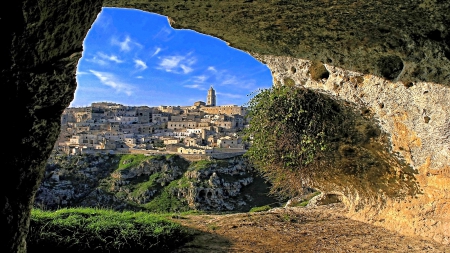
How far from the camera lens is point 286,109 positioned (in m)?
7.83

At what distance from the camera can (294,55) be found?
21.6 ft

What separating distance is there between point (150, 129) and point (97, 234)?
268 ft

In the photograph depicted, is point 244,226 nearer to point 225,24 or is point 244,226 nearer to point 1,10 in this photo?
point 225,24

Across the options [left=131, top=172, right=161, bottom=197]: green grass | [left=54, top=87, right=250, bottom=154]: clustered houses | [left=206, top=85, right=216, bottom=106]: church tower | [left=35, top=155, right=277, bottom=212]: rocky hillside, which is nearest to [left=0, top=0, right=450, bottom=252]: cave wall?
[left=35, top=155, right=277, bottom=212]: rocky hillside

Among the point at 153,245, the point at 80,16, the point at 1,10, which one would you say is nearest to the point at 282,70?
the point at 153,245

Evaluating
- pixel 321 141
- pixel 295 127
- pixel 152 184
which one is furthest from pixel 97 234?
pixel 152 184

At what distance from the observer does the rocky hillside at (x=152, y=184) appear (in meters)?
45.6

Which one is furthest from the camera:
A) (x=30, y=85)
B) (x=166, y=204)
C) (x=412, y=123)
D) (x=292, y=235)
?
(x=166, y=204)

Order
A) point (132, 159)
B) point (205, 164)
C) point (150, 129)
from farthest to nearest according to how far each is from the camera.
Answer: point (150, 129) < point (132, 159) < point (205, 164)

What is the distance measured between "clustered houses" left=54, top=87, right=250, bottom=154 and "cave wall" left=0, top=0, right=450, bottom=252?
4032 cm

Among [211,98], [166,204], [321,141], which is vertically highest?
[211,98]

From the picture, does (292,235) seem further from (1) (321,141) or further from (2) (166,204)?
(2) (166,204)

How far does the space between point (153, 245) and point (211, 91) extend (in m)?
116

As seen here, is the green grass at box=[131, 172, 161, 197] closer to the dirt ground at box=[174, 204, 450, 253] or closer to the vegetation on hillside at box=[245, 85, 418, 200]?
the dirt ground at box=[174, 204, 450, 253]
